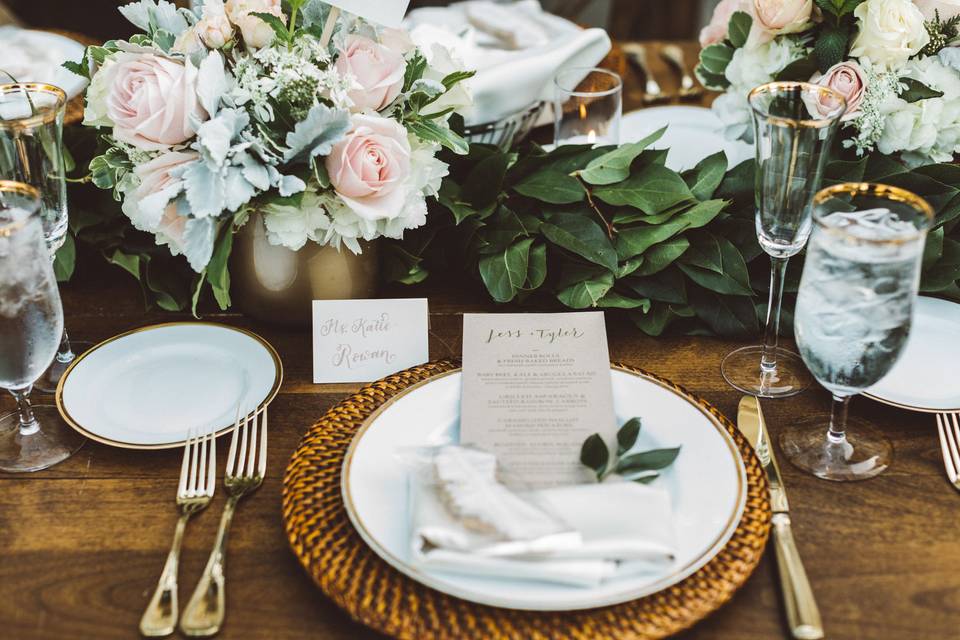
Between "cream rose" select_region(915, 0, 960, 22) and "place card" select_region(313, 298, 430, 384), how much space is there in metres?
0.76

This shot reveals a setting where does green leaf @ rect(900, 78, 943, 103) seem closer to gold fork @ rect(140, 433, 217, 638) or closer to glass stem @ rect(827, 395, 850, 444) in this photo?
glass stem @ rect(827, 395, 850, 444)

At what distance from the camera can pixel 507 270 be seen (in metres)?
1.06

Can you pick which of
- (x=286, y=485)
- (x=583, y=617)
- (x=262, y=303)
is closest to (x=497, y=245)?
(x=262, y=303)

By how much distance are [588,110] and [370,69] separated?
0.46 metres

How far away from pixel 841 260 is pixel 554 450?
0.98 feet

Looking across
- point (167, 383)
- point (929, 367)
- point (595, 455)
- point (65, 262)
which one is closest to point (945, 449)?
point (929, 367)

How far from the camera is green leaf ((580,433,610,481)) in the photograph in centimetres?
78

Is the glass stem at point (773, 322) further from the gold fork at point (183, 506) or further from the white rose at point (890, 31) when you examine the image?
the gold fork at point (183, 506)

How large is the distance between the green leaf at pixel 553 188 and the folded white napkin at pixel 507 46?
4.9 inches

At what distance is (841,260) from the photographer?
0.72 metres

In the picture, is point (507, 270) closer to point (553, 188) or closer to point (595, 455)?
point (553, 188)

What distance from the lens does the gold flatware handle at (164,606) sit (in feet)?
2.24

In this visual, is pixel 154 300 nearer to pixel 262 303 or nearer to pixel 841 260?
pixel 262 303

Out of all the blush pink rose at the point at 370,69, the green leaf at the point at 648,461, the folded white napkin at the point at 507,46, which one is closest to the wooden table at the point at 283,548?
the green leaf at the point at 648,461
